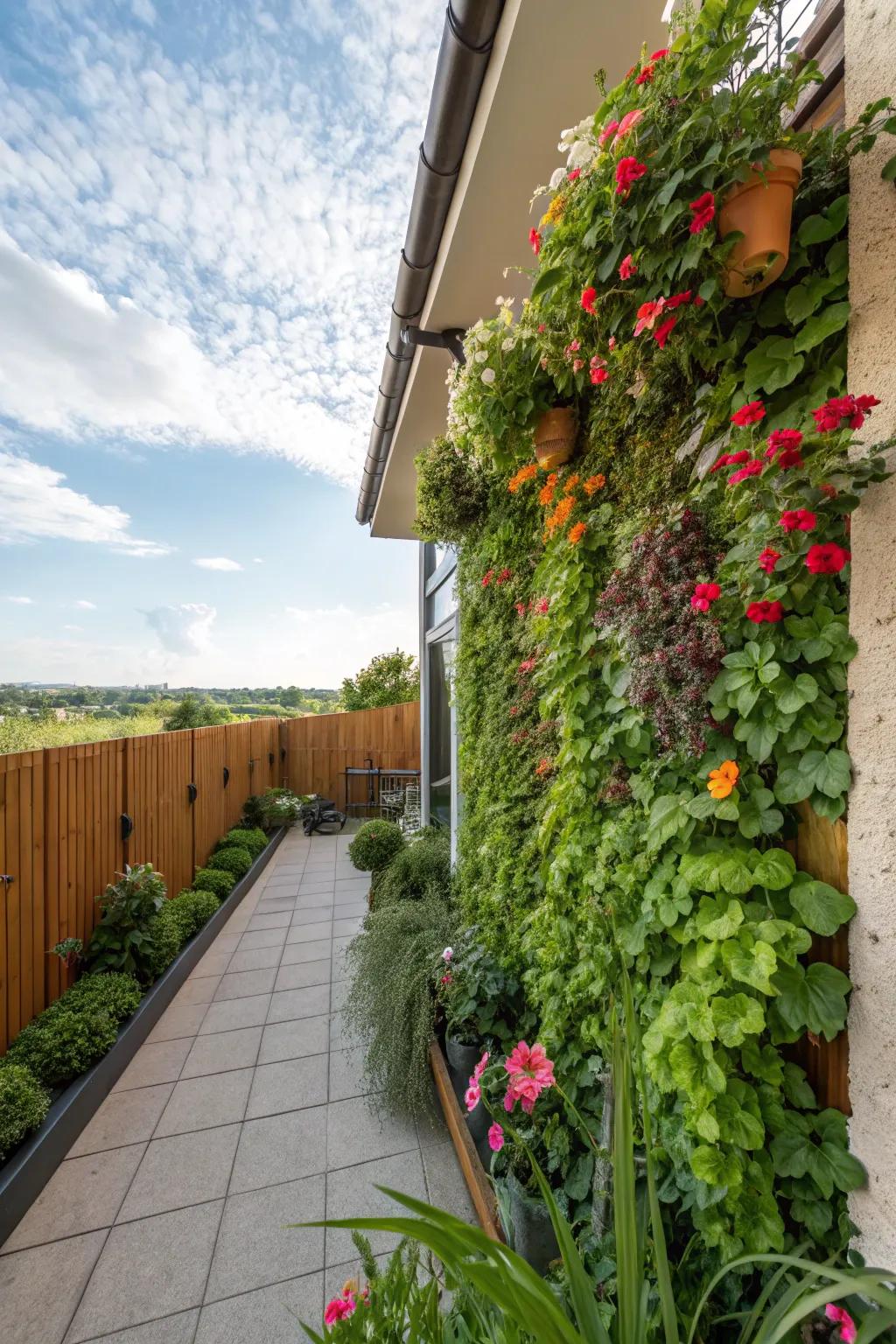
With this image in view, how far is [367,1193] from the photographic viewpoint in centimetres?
198

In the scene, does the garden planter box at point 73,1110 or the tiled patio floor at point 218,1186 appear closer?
the tiled patio floor at point 218,1186

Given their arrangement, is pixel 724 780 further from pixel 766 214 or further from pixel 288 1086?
pixel 288 1086

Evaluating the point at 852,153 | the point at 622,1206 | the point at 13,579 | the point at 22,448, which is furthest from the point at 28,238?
the point at 13,579

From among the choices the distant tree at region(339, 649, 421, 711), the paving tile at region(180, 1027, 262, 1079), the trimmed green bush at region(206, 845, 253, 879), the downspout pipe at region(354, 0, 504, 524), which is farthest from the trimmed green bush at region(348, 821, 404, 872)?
the distant tree at region(339, 649, 421, 711)

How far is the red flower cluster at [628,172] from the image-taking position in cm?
99

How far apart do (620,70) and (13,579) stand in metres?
15.9

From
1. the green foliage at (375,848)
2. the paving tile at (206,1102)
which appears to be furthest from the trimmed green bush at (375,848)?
the paving tile at (206,1102)

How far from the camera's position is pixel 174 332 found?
4.75 m

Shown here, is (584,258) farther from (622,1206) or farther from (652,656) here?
(622,1206)

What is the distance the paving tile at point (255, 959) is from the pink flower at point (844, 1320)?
362 cm

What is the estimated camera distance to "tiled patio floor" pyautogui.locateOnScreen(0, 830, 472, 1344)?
1.59 m

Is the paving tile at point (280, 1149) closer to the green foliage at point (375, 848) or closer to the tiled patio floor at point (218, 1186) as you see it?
the tiled patio floor at point (218, 1186)

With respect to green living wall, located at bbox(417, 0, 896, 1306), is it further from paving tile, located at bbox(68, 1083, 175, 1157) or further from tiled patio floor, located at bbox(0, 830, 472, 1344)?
paving tile, located at bbox(68, 1083, 175, 1157)

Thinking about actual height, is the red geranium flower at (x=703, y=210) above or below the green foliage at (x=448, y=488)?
below
